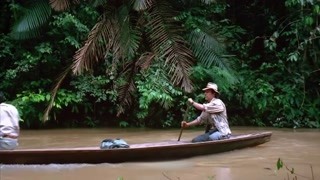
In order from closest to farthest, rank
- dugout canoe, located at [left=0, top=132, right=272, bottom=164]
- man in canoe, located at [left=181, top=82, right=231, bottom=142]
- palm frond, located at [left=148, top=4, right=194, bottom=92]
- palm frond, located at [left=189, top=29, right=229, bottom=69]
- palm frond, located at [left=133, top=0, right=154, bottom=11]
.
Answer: dugout canoe, located at [left=0, top=132, right=272, bottom=164] → palm frond, located at [left=133, top=0, right=154, bottom=11] → palm frond, located at [left=148, top=4, right=194, bottom=92] → man in canoe, located at [left=181, top=82, right=231, bottom=142] → palm frond, located at [left=189, top=29, right=229, bottom=69]

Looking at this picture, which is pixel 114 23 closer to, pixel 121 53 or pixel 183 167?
pixel 121 53

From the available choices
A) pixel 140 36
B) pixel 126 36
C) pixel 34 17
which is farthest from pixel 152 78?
pixel 126 36

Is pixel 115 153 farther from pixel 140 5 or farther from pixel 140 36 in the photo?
pixel 140 5

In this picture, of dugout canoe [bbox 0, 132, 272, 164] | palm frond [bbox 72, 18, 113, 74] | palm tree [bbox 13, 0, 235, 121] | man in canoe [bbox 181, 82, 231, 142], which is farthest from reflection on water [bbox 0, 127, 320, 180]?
palm frond [bbox 72, 18, 113, 74]

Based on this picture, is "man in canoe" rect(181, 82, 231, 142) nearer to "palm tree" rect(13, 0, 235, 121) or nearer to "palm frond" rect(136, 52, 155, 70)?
"palm tree" rect(13, 0, 235, 121)

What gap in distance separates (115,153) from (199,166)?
1136mm

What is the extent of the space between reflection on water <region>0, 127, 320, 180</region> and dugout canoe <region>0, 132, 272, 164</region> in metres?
0.08

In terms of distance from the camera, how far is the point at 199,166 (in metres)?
6.52

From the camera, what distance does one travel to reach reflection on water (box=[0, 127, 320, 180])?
585 centimetres

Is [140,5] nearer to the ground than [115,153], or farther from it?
farther from it

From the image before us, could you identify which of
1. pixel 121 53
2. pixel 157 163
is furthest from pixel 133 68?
pixel 157 163

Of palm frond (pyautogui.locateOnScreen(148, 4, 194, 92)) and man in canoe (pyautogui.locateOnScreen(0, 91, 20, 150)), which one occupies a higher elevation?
palm frond (pyautogui.locateOnScreen(148, 4, 194, 92))

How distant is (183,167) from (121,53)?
1819 millimetres

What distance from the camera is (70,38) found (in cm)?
1077
